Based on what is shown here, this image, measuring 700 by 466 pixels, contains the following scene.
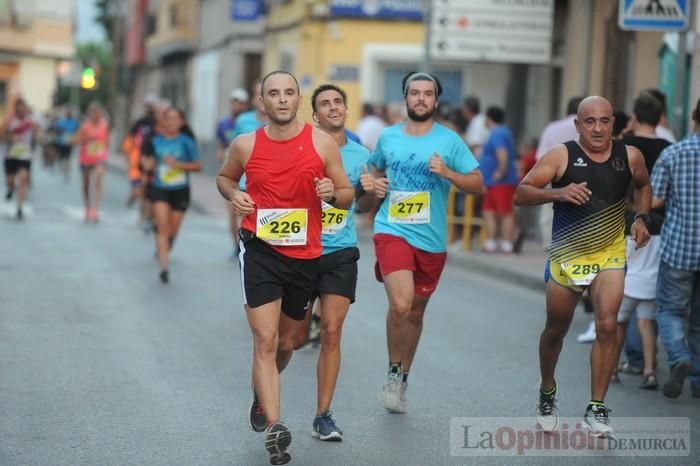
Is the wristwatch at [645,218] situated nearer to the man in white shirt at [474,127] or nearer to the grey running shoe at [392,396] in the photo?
the grey running shoe at [392,396]

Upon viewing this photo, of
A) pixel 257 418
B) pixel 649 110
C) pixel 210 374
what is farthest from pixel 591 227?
pixel 210 374

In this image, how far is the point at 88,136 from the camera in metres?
24.5

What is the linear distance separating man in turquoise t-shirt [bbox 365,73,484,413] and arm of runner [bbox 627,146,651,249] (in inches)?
40.3

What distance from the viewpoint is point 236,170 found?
24.7 ft

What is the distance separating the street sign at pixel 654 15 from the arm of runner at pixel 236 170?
22.3 feet

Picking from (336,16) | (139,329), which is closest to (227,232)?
(336,16)

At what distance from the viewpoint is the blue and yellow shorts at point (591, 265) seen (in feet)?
26.6

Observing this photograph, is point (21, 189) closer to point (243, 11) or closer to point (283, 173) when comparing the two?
point (243, 11)

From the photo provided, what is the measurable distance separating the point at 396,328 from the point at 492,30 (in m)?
13.9

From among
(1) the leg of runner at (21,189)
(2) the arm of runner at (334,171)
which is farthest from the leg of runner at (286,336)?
(1) the leg of runner at (21,189)

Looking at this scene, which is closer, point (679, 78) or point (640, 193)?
point (640, 193)

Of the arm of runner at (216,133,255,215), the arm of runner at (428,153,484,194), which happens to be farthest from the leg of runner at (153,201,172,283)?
the arm of runner at (216,133,255,215)

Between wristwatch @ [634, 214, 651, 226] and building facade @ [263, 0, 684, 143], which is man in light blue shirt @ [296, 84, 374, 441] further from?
building facade @ [263, 0, 684, 143]

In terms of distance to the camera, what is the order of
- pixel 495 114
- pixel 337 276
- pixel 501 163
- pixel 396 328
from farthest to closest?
1. pixel 495 114
2. pixel 501 163
3. pixel 396 328
4. pixel 337 276
